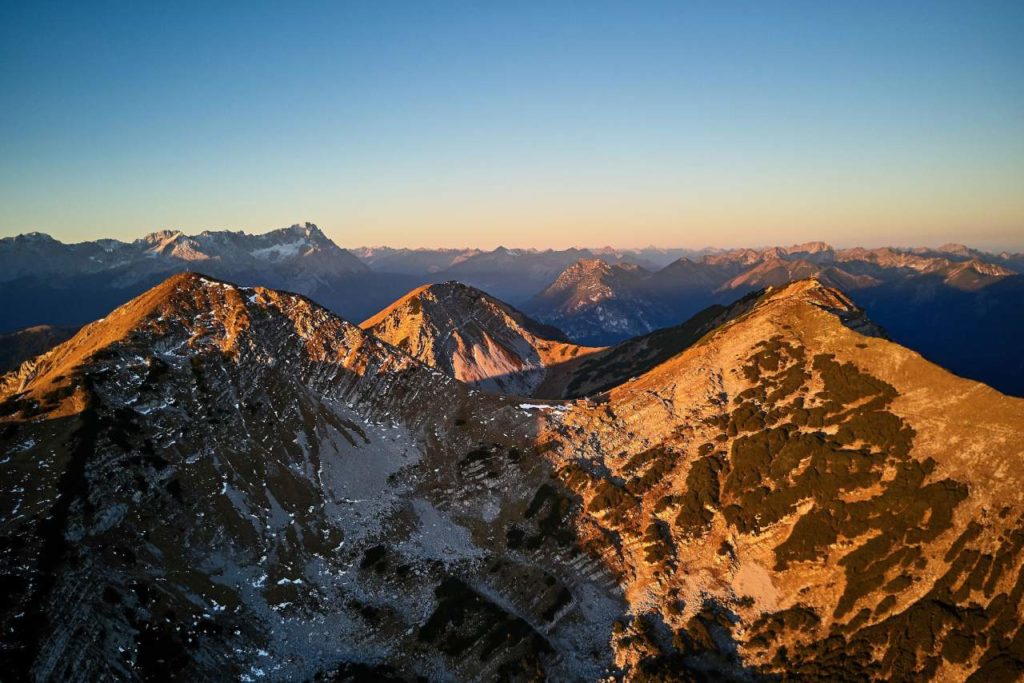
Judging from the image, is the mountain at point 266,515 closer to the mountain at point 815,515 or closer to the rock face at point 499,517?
the rock face at point 499,517

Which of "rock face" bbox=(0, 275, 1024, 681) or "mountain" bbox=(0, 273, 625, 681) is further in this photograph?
"rock face" bbox=(0, 275, 1024, 681)

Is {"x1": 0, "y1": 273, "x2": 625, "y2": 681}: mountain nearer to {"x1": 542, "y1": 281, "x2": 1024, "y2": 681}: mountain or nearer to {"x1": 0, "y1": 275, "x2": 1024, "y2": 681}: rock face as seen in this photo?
{"x1": 0, "y1": 275, "x2": 1024, "y2": 681}: rock face

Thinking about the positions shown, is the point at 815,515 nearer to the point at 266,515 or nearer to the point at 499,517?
the point at 499,517

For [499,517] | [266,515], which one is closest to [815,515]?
[499,517]

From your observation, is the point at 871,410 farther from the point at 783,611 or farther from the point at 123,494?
the point at 123,494

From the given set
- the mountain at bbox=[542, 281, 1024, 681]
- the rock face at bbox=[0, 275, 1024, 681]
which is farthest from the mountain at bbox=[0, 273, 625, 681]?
the mountain at bbox=[542, 281, 1024, 681]

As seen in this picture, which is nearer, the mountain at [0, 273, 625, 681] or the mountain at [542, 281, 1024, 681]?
the mountain at [0, 273, 625, 681]

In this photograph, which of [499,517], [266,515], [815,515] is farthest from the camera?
[499,517]

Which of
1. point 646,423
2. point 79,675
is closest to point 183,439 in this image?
point 79,675
